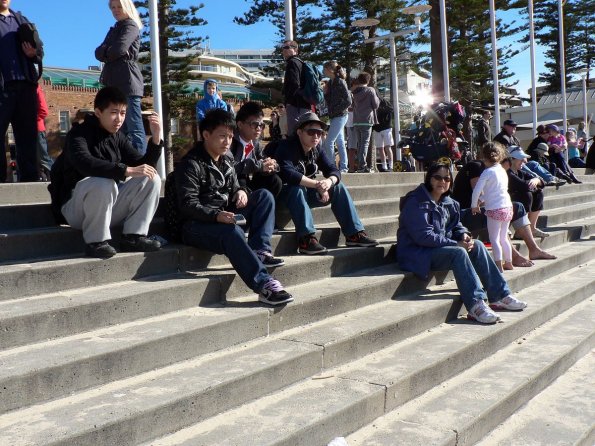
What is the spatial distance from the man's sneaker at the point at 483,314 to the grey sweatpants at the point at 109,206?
2366 millimetres

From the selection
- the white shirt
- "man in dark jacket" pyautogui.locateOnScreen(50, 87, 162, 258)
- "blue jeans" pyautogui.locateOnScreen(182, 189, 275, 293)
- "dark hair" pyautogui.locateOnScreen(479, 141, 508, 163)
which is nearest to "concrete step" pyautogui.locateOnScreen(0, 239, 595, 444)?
"blue jeans" pyautogui.locateOnScreen(182, 189, 275, 293)

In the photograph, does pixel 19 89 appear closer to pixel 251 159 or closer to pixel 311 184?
pixel 251 159

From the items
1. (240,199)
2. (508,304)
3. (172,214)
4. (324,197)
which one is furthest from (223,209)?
(508,304)

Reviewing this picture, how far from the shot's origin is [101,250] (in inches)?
138

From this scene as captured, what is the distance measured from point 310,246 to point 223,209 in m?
0.81

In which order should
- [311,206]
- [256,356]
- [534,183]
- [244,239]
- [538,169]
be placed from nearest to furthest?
[256,356] < [244,239] < [311,206] < [534,183] < [538,169]

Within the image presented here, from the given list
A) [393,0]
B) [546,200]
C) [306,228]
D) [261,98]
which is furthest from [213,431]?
[261,98]

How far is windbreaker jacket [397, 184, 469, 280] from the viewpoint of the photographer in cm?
456

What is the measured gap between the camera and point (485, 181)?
5.45 meters

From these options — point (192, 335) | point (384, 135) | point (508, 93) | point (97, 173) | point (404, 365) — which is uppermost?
point (508, 93)

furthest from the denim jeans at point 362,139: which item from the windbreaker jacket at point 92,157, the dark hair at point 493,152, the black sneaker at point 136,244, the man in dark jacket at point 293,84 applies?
the black sneaker at point 136,244

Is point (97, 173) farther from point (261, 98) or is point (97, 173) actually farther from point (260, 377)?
point (261, 98)

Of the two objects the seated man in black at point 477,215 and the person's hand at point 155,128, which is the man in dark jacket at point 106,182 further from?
the seated man in black at point 477,215

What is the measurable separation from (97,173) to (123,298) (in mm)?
831
